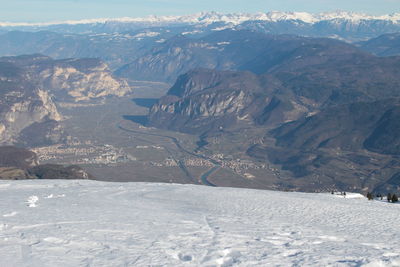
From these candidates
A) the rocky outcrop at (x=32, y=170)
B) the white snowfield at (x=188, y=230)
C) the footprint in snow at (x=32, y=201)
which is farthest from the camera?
the rocky outcrop at (x=32, y=170)

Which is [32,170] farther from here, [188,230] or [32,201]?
[188,230]

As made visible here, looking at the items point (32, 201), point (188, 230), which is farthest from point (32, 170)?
point (188, 230)

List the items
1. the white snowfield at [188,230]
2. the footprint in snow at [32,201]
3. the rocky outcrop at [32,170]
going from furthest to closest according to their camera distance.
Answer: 1. the rocky outcrop at [32,170]
2. the footprint in snow at [32,201]
3. the white snowfield at [188,230]

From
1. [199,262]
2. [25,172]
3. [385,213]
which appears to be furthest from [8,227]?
[25,172]

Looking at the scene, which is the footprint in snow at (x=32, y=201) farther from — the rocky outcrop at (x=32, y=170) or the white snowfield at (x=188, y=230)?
the rocky outcrop at (x=32, y=170)

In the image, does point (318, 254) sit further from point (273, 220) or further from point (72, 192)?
point (72, 192)

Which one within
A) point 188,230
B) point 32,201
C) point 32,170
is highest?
point 188,230

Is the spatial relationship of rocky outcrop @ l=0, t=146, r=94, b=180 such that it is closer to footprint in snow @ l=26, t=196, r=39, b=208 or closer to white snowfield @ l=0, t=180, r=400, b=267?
footprint in snow @ l=26, t=196, r=39, b=208

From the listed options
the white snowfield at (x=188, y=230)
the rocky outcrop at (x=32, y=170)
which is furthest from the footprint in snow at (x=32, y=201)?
the rocky outcrop at (x=32, y=170)
